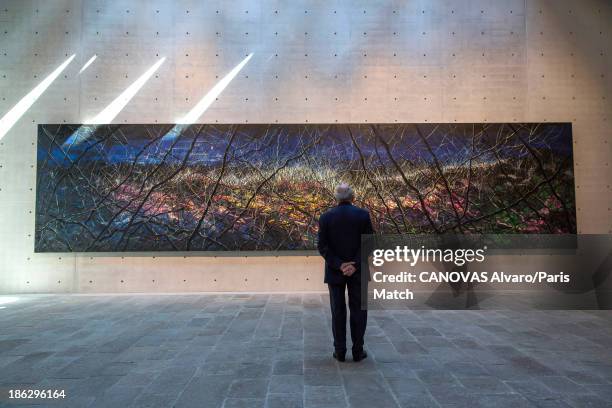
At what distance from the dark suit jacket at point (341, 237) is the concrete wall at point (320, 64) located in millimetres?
3928

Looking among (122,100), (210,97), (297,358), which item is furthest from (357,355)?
(122,100)

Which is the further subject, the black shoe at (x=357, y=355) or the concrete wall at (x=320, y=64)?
the concrete wall at (x=320, y=64)

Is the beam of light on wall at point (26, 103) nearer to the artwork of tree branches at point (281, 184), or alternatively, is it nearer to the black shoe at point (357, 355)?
the artwork of tree branches at point (281, 184)

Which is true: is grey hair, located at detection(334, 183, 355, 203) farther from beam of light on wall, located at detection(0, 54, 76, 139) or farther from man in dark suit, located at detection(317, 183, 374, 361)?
beam of light on wall, located at detection(0, 54, 76, 139)

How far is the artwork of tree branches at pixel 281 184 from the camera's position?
21.9ft

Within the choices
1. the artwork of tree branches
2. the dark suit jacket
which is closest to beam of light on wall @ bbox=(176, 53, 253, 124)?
the artwork of tree branches

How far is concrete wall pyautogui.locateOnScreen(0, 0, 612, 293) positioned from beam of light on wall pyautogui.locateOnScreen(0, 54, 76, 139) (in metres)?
0.10

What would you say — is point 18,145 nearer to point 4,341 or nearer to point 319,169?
point 4,341

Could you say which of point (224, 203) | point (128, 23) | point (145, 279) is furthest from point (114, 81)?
point (145, 279)

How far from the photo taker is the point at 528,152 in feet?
22.1

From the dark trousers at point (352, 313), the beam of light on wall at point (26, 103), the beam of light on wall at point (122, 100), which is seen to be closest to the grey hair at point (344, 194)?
the dark trousers at point (352, 313)

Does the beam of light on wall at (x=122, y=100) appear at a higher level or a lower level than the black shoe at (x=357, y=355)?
higher

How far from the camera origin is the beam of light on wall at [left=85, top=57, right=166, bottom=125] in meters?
6.91

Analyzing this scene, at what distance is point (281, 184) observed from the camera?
672 cm
